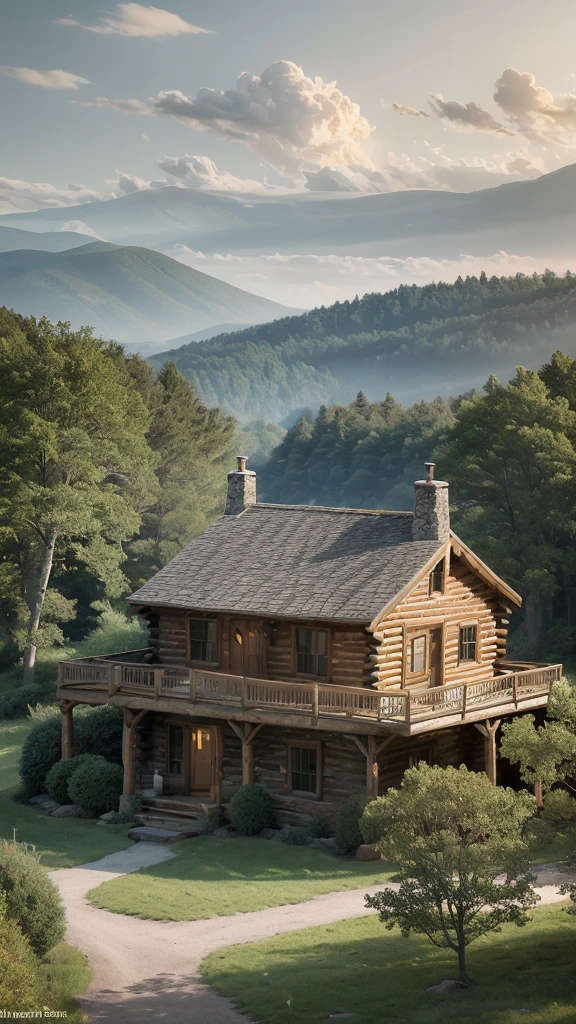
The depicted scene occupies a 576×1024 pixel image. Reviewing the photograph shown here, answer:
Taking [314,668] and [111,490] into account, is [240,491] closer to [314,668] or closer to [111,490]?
[314,668]

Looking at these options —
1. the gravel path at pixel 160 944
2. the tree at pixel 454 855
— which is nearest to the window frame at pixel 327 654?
the gravel path at pixel 160 944

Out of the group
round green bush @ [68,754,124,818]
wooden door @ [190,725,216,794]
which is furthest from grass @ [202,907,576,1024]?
round green bush @ [68,754,124,818]

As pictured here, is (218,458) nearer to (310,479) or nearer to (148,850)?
(148,850)

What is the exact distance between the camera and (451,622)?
117ft

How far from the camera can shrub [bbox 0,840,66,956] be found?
76.2 feet

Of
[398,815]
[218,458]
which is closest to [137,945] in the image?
[398,815]

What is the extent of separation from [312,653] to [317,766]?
2904 millimetres

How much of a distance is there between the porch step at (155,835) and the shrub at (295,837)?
2792mm

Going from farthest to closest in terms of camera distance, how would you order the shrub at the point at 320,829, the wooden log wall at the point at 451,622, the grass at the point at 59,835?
the wooden log wall at the point at 451,622, the shrub at the point at 320,829, the grass at the point at 59,835

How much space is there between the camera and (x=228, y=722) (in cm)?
3466

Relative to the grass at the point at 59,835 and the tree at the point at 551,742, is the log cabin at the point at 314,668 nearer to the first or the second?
the grass at the point at 59,835

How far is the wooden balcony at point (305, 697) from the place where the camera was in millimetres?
31656

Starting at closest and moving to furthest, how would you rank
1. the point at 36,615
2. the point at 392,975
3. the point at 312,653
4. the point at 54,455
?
the point at 392,975 → the point at 312,653 → the point at 54,455 → the point at 36,615

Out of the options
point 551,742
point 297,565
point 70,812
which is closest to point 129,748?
point 70,812
